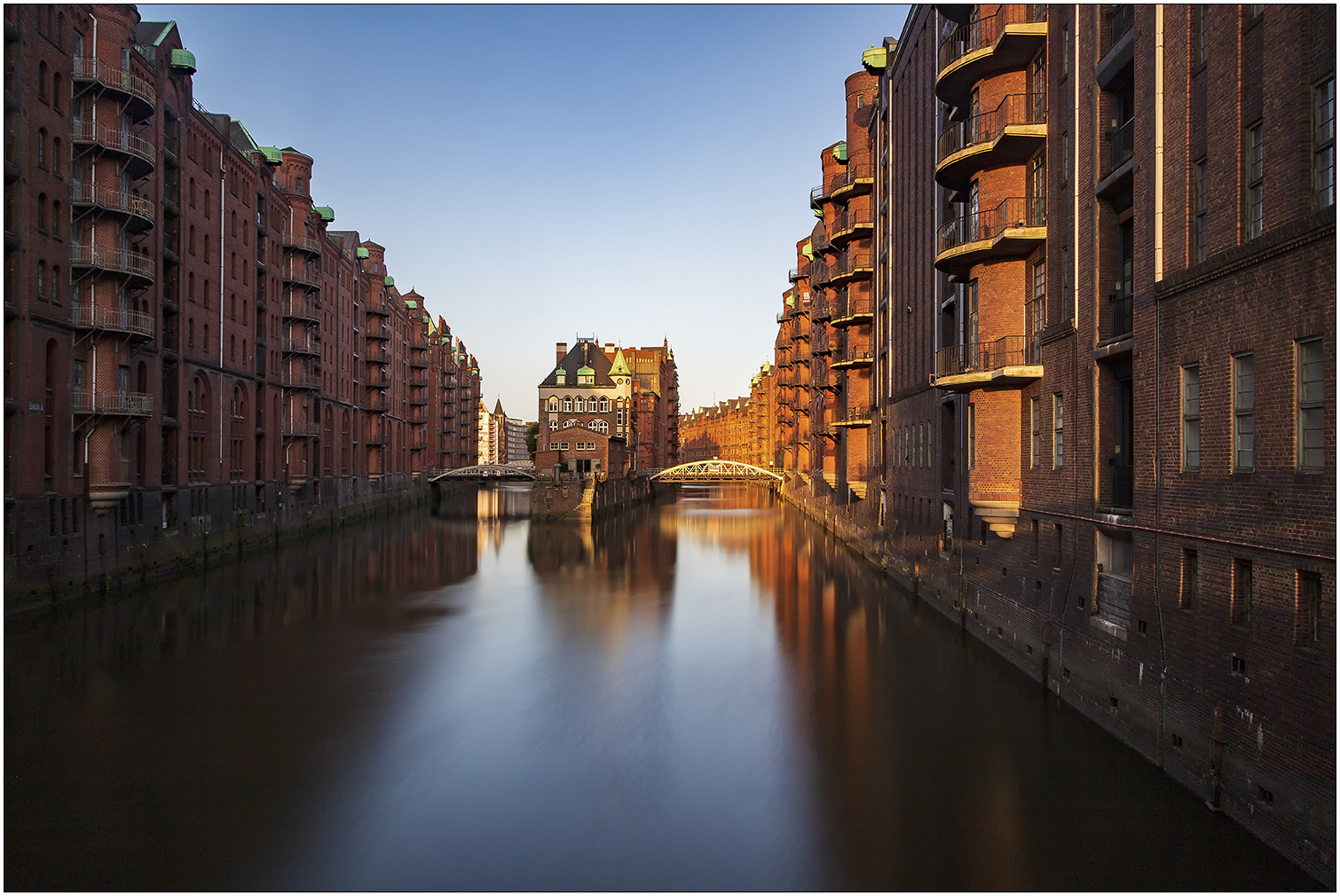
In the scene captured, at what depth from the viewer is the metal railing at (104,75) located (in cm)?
2784

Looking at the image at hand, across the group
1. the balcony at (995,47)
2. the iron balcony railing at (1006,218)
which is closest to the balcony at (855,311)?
the balcony at (995,47)

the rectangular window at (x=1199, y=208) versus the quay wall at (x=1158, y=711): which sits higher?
the rectangular window at (x=1199, y=208)

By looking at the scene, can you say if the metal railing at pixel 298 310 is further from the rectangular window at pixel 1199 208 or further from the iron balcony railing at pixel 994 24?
the rectangular window at pixel 1199 208

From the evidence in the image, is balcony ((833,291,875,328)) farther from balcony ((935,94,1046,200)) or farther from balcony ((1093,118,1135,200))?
balcony ((1093,118,1135,200))

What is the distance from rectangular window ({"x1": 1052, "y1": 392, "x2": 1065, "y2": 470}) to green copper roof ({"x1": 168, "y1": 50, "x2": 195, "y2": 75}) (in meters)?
36.8

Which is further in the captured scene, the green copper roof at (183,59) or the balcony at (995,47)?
the green copper roof at (183,59)

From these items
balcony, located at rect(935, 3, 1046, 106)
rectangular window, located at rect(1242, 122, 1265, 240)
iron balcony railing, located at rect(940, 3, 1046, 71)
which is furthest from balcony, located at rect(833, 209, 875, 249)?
rectangular window, located at rect(1242, 122, 1265, 240)

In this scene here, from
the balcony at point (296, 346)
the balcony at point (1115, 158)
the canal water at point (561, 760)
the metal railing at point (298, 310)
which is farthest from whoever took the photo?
the metal railing at point (298, 310)

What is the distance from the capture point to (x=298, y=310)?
2140 inches

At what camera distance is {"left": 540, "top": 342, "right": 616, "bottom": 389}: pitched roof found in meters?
96.5

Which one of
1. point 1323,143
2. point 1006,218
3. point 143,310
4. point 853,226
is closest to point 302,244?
point 143,310

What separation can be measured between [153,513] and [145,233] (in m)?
11.0

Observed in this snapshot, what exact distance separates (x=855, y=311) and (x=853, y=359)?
2.61m

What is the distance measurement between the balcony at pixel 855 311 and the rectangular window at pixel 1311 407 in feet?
115
